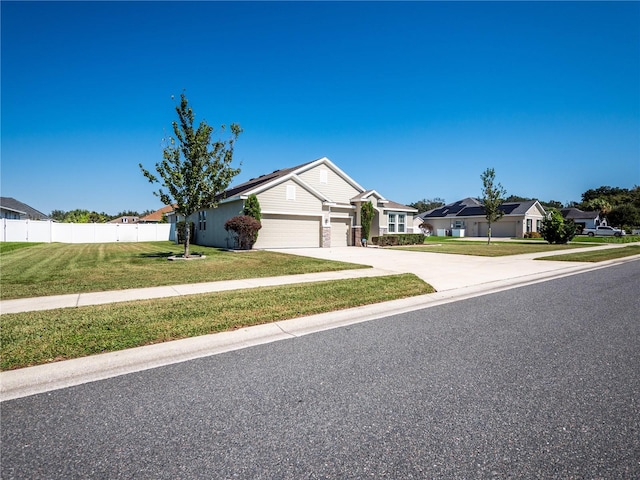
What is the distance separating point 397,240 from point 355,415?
23905 mm

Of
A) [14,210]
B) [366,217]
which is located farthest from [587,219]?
[14,210]

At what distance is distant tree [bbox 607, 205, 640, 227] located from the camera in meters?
55.7

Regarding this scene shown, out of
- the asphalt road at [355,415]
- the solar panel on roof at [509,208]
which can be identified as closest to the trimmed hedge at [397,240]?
the asphalt road at [355,415]

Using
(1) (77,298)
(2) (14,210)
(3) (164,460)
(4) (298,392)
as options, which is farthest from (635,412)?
(2) (14,210)

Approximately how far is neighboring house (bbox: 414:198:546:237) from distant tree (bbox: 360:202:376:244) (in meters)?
23.0

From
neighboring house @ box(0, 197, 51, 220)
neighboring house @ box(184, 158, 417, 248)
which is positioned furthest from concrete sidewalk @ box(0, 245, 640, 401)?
neighboring house @ box(0, 197, 51, 220)

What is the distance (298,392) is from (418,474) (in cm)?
136

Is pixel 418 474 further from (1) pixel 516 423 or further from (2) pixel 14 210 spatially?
(2) pixel 14 210

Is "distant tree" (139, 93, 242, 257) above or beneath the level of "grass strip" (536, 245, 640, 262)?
above

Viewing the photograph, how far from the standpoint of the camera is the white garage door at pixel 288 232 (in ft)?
68.8

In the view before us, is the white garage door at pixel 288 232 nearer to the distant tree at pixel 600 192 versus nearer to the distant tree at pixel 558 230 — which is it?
the distant tree at pixel 558 230

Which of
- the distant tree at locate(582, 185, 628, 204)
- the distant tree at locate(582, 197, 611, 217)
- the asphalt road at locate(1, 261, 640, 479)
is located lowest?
the asphalt road at locate(1, 261, 640, 479)

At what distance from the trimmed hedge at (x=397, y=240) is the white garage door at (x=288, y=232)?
16.4 feet

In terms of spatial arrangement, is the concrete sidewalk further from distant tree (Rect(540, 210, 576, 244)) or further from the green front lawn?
distant tree (Rect(540, 210, 576, 244))
